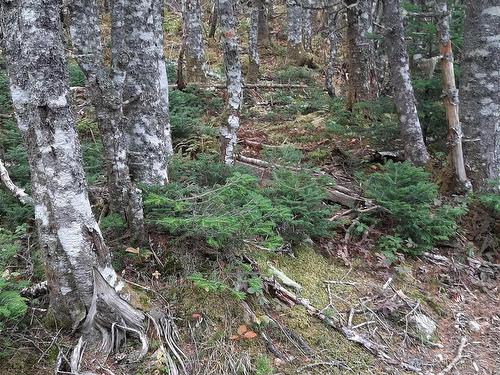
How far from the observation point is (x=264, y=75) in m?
16.6

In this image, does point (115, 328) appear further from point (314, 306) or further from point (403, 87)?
point (403, 87)

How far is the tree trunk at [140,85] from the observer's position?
5199mm

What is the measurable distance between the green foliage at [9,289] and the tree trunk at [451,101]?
6.01 m

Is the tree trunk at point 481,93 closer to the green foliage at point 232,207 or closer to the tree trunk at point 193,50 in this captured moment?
the green foliage at point 232,207

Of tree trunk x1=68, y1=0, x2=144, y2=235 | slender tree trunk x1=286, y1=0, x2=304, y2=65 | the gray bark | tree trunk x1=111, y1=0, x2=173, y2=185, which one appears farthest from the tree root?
slender tree trunk x1=286, y1=0, x2=304, y2=65

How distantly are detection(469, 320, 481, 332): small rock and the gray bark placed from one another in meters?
4.23

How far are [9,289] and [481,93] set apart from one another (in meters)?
6.81

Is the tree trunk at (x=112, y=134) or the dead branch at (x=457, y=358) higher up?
the tree trunk at (x=112, y=134)

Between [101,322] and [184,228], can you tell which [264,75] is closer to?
[184,228]

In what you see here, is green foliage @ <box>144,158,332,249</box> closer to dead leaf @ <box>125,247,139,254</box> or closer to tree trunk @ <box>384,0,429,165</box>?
dead leaf @ <box>125,247,139,254</box>

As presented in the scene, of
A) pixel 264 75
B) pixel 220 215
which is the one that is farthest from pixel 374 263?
pixel 264 75

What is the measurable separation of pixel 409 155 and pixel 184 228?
A: 4.61 m


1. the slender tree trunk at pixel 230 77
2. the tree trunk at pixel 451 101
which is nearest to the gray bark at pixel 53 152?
the slender tree trunk at pixel 230 77

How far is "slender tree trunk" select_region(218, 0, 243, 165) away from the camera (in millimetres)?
6402
